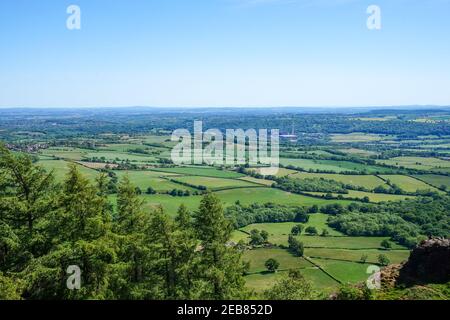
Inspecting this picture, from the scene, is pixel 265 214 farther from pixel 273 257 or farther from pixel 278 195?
pixel 273 257

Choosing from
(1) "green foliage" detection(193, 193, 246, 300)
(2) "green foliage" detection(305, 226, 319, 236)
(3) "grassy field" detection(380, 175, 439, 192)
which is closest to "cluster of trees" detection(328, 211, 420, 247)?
(2) "green foliage" detection(305, 226, 319, 236)

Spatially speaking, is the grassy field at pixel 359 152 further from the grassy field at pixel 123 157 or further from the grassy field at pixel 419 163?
the grassy field at pixel 123 157

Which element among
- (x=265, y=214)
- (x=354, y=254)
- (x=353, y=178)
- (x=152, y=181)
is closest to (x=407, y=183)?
(x=353, y=178)

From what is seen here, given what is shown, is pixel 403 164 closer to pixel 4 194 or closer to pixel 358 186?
pixel 358 186

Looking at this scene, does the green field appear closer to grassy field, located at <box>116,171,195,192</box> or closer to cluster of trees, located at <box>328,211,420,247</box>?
grassy field, located at <box>116,171,195,192</box>

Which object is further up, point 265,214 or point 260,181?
point 260,181

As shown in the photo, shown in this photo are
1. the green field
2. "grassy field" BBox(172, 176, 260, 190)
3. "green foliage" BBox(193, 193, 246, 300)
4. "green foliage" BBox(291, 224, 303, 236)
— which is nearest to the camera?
"green foliage" BBox(193, 193, 246, 300)

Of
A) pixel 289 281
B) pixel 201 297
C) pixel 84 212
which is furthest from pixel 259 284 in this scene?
pixel 84 212
